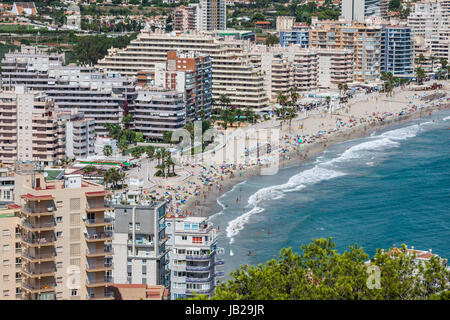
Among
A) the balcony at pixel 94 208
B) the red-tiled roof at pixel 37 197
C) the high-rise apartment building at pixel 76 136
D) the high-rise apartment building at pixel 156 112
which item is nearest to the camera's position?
the red-tiled roof at pixel 37 197

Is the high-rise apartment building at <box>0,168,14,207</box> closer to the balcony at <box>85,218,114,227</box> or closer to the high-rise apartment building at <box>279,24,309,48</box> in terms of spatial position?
the balcony at <box>85,218,114,227</box>

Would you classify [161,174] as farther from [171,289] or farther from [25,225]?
[25,225]

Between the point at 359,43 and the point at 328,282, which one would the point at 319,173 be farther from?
the point at 359,43

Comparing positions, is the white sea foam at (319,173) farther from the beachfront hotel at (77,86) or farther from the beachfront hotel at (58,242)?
the beachfront hotel at (58,242)

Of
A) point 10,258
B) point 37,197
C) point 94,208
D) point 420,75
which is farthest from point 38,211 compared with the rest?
point 420,75

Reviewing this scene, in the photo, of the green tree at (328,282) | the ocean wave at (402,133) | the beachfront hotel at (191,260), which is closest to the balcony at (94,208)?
the green tree at (328,282)

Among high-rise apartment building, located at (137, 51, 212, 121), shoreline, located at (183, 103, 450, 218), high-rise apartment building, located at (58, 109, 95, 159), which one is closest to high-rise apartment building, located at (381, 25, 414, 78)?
shoreline, located at (183, 103, 450, 218)
